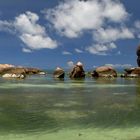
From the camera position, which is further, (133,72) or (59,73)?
(133,72)

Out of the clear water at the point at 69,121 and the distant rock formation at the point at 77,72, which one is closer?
the clear water at the point at 69,121

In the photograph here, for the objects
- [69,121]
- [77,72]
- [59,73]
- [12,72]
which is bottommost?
[69,121]

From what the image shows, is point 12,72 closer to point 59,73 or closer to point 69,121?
point 59,73

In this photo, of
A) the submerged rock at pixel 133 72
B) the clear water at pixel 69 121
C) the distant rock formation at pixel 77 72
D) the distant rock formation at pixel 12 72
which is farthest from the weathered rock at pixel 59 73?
the clear water at pixel 69 121

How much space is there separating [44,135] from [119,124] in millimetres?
4275

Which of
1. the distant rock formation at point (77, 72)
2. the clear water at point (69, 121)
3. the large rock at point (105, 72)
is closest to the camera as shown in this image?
the clear water at point (69, 121)

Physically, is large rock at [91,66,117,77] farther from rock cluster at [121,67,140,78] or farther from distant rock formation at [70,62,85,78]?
distant rock formation at [70,62,85,78]

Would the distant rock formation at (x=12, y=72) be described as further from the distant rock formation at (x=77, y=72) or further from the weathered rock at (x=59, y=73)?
the distant rock formation at (x=77, y=72)

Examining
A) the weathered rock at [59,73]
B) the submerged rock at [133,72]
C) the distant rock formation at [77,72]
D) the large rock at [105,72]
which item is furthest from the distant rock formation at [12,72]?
the submerged rock at [133,72]

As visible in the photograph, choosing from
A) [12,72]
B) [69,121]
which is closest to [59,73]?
[12,72]

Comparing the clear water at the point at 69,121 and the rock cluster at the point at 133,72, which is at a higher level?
the rock cluster at the point at 133,72

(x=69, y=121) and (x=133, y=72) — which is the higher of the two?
(x=133, y=72)

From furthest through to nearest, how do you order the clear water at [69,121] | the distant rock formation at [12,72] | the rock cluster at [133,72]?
the rock cluster at [133,72]
the distant rock formation at [12,72]
the clear water at [69,121]

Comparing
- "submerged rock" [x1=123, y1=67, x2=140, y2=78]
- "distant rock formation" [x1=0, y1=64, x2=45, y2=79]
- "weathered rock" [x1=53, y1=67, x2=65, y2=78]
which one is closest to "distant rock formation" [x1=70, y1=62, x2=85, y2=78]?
"weathered rock" [x1=53, y1=67, x2=65, y2=78]
